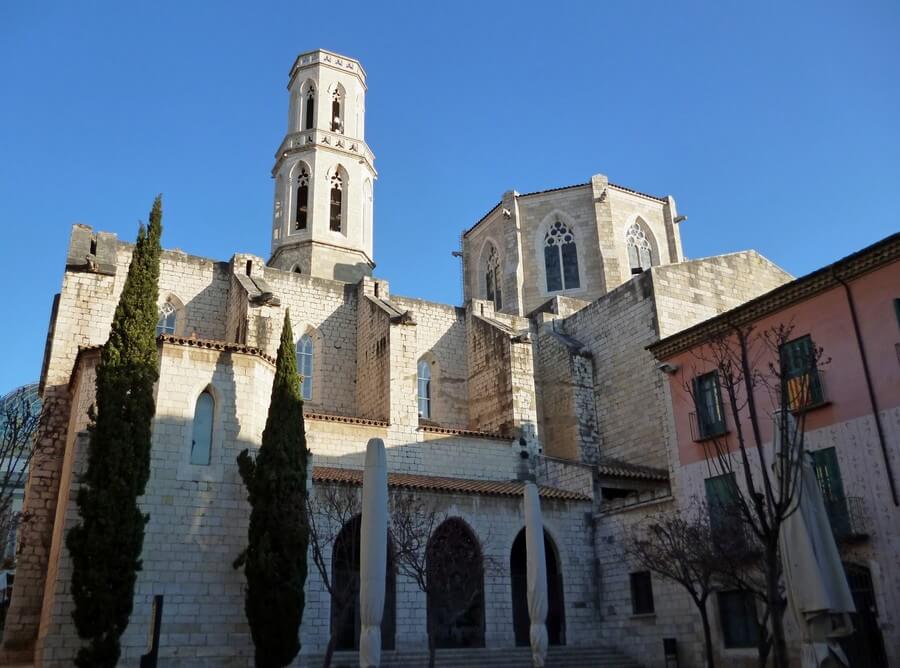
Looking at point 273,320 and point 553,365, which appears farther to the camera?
point 553,365

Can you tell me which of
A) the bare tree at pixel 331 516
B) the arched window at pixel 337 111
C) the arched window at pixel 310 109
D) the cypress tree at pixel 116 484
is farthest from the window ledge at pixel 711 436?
the arched window at pixel 310 109

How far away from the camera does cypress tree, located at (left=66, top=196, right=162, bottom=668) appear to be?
1296 cm

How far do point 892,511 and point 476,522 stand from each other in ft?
29.1

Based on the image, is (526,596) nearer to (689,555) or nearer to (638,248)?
(689,555)

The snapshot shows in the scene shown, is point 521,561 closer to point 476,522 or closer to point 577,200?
point 476,522

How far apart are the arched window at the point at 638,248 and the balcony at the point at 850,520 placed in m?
19.1

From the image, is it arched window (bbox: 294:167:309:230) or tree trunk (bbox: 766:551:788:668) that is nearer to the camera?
tree trunk (bbox: 766:551:788:668)

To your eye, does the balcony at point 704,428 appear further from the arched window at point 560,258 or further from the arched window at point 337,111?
the arched window at point 337,111

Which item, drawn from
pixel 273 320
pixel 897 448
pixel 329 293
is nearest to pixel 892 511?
pixel 897 448

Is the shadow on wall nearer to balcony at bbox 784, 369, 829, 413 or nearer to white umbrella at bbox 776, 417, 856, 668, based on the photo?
balcony at bbox 784, 369, 829, 413

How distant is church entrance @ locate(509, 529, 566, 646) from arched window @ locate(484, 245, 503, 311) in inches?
619

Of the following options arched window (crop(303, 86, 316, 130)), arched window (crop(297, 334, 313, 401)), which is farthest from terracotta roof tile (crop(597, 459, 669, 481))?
arched window (crop(303, 86, 316, 130))

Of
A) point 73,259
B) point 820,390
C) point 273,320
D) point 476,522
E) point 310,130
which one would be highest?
point 310,130

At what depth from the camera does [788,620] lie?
47.8 feet
